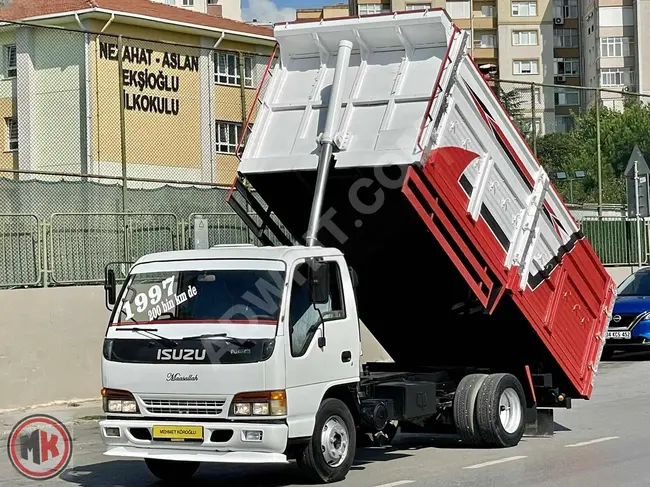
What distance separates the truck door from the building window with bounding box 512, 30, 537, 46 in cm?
9017

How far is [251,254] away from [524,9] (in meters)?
91.6

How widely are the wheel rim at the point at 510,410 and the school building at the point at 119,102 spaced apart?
609 centimetres

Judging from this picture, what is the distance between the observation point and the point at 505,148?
12.2 meters

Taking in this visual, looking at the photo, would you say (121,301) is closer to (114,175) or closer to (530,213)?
(530,213)

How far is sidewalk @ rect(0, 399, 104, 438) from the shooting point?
1530cm

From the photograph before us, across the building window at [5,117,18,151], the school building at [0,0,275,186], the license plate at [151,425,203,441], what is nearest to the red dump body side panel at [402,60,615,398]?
the license plate at [151,425,203,441]

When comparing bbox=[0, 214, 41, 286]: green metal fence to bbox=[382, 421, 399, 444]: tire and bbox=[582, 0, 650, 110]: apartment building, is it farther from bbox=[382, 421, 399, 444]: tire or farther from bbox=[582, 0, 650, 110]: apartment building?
bbox=[582, 0, 650, 110]: apartment building

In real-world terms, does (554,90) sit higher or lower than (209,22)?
lower

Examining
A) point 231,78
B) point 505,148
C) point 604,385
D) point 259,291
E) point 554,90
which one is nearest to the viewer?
point 259,291

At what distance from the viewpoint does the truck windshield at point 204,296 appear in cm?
976

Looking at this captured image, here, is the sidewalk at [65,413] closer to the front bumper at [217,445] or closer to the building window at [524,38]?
the front bumper at [217,445]

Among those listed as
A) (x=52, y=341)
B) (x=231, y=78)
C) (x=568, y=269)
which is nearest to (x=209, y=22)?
(x=231, y=78)

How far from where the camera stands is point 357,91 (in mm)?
11461

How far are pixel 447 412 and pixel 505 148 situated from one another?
2679 millimetres
